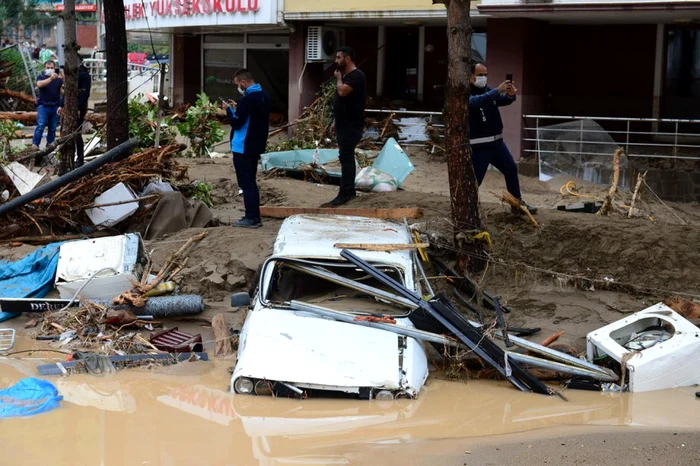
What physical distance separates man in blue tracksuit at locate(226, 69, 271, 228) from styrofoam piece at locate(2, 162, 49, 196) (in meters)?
2.66

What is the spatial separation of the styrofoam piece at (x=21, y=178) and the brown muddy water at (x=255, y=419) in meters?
4.26

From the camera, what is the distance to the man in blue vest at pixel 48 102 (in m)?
18.8

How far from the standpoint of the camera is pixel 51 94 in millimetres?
18984

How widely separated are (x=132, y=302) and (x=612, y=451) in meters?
4.88

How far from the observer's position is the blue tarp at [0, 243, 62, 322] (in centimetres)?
970

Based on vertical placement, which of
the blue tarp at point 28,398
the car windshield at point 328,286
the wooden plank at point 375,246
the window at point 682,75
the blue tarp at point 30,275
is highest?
the window at point 682,75

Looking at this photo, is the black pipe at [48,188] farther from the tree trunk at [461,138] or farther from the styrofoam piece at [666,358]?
the styrofoam piece at [666,358]

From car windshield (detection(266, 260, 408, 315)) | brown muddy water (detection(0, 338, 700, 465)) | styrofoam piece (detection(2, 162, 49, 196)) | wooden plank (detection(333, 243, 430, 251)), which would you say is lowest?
brown muddy water (detection(0, 338, 700, 465))

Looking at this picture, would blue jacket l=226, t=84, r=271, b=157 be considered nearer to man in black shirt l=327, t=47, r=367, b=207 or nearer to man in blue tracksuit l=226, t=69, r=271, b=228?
man in blue tracksuit l=226, t=69, r=271, b=228

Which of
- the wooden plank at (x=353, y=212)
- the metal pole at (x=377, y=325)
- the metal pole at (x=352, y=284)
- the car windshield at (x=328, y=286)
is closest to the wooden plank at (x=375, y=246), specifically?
the car windshield at (x=328, y=286)

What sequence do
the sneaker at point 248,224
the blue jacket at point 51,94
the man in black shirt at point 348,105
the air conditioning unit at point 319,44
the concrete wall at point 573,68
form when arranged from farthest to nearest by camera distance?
1. the air conditioning unit at point 319,44
2. the blue jacket at point 51,94
3. the concrete wall at point 573,68
4. the man in black shirt at point 348,105
5. the sneaker at point 248,224

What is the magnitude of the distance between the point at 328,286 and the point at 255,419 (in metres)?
1.78

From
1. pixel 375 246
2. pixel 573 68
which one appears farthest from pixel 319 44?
pixel 375 246

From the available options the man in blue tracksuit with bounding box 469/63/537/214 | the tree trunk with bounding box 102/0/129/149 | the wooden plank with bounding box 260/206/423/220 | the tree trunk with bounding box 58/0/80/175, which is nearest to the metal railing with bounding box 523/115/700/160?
the man in blue tracksuit with bounding box 469/63/537/214
